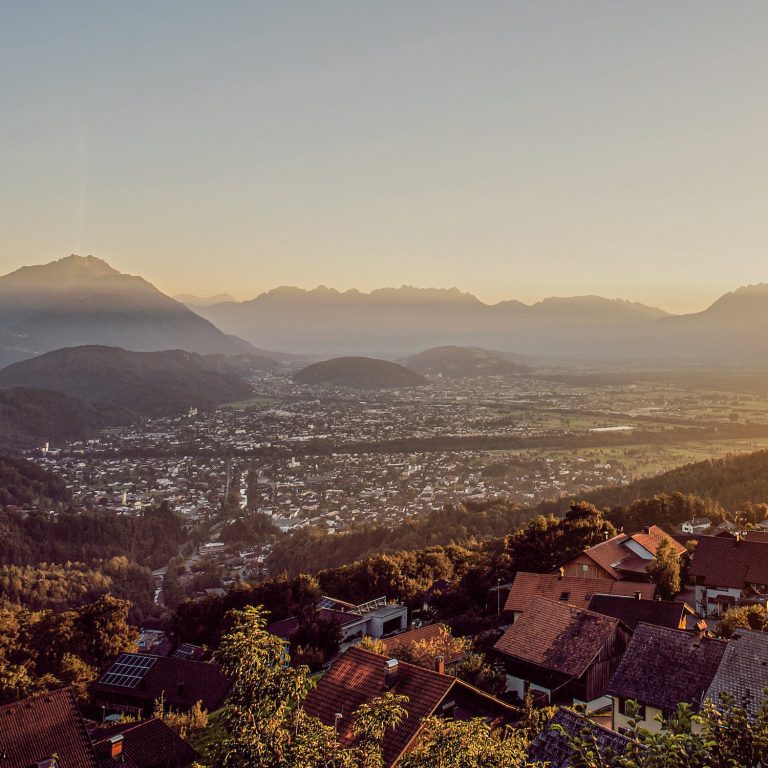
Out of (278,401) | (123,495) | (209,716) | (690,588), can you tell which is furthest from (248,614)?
(278,401)

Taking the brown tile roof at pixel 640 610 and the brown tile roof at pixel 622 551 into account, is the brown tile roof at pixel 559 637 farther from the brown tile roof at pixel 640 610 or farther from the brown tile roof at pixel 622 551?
the brown tile roof at pixel 622 551

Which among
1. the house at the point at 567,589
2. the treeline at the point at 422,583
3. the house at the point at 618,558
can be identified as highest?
the house at the point at 567,589

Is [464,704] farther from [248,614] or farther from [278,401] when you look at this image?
[278,401]

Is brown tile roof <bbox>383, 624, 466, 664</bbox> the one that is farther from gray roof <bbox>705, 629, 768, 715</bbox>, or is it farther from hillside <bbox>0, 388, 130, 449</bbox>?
hillside <bbox>0, 388, 130, 449</bbox>

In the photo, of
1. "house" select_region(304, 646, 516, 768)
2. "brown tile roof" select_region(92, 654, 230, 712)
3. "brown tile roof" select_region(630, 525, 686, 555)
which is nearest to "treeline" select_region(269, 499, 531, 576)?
"brown tile roof" select_region(630, 525, 686, 555)

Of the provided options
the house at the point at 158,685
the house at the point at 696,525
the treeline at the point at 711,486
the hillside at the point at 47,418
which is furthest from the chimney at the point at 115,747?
the hillside at the point at 47,418

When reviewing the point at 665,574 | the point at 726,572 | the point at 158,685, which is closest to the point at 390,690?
the point at 158,685
